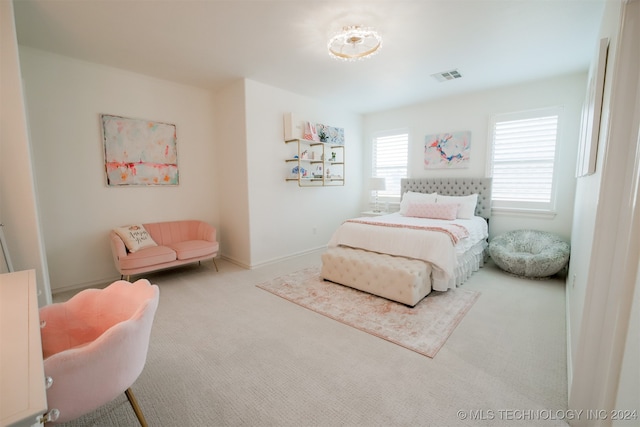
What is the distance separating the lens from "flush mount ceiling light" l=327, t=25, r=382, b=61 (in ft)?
8.07

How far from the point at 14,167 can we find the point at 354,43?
9.68ft

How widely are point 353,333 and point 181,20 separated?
3.16 metres

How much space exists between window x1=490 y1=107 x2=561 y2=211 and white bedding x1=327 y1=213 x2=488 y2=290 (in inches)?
40.1

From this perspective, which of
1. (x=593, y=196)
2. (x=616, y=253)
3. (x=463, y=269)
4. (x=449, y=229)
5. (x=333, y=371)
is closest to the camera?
(x=616, y=253)

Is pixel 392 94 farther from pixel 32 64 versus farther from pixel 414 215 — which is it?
pixel 32 64

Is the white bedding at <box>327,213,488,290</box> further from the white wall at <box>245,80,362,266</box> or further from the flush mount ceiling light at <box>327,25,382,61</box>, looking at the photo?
the flush mount ceiling light at <box>327,25,382,61</box>

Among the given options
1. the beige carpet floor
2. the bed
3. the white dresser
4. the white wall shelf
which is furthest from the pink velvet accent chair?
the white wall shelf

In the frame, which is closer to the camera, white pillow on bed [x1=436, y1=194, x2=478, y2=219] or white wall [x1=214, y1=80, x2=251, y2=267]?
white wall [x1=214, y1=80, x2=251, y2=267]

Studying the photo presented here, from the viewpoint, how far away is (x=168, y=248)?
3588 millimetres

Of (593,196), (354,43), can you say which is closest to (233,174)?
(354,43)

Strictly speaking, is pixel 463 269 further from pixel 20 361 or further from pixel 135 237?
pixel 135 237

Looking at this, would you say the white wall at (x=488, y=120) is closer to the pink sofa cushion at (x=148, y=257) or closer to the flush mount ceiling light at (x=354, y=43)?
the flush mount ceiling light at (x=354, y=43)

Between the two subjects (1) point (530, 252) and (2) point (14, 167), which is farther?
(1) point (530, 252)

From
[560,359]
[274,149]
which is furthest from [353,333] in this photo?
[274,149]
